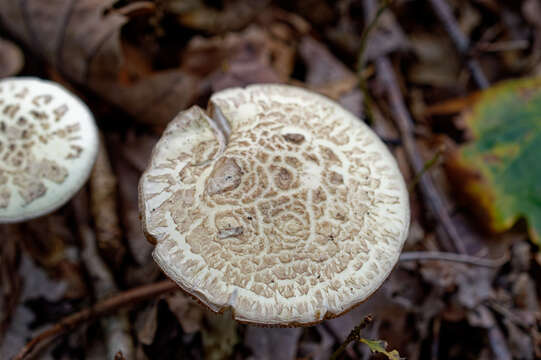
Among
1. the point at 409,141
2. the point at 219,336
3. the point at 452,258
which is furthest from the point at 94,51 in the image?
the point at 452,258

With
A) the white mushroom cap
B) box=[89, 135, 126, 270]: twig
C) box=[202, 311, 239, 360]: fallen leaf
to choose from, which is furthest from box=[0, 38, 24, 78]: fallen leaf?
box=[202, 311, 239, 360]: fallen leaf

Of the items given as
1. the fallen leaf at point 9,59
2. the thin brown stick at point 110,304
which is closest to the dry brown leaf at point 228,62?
the fallen leaf at point 9,59

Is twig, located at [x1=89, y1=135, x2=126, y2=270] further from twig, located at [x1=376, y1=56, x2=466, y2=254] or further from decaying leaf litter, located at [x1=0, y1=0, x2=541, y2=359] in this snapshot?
twig, located at [x1=376, y1=56, x2=466, y2=254]

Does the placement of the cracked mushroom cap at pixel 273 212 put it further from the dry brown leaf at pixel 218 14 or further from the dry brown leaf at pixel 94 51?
the dry brown leaf at pixel 218 14

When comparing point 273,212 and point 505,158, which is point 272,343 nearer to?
point 273,212

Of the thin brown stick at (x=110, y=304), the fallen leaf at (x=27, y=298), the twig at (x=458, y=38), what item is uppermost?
the twig at (x=458, y=38)

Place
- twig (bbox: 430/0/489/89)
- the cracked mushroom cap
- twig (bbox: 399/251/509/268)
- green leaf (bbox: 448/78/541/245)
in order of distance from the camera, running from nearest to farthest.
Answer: the cracked mushroom cap
twig (bbox: 399/251/509/268)
green leaf (bbox: 448/78/541/245)
twig (bbox: 430/0/489/89)
